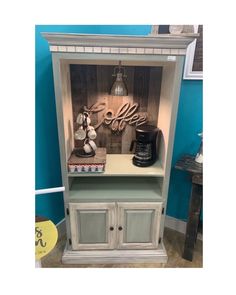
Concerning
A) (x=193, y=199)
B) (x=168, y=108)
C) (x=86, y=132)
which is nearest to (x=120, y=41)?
(x=168, y=108)

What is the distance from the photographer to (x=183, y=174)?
182 centimetres

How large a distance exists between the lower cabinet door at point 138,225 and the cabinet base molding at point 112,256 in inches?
1.9

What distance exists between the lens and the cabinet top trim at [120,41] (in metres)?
1.08

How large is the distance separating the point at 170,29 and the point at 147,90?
0.45m

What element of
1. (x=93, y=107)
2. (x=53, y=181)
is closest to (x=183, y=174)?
(x=93, y=107)

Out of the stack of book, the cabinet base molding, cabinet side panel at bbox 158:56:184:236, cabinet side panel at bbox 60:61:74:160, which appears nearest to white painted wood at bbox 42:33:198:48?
cabinet side panel at bbox 158:56:184:236

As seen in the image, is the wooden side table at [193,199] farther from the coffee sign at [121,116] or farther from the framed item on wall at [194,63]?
the framed item on wall at [194,63]

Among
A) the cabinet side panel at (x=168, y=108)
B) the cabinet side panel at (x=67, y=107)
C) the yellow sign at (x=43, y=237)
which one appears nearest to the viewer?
the yellow sign at (x=43, y=237)

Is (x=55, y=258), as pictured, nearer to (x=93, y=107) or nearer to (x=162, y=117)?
(x=93, y=107)

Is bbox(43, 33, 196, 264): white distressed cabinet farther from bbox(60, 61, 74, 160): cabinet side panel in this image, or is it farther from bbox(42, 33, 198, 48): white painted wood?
bbox(42, 33, 198, 48): white painted wood

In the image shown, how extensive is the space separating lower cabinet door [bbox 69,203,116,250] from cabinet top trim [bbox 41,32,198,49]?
1.05 meters

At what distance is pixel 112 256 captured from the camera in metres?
1.59

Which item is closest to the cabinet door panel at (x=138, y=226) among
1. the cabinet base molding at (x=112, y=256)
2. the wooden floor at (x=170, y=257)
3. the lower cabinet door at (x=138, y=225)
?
the lower cabinet door at (x=138, y=225)

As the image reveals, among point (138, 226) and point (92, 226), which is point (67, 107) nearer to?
point (92, 226)
